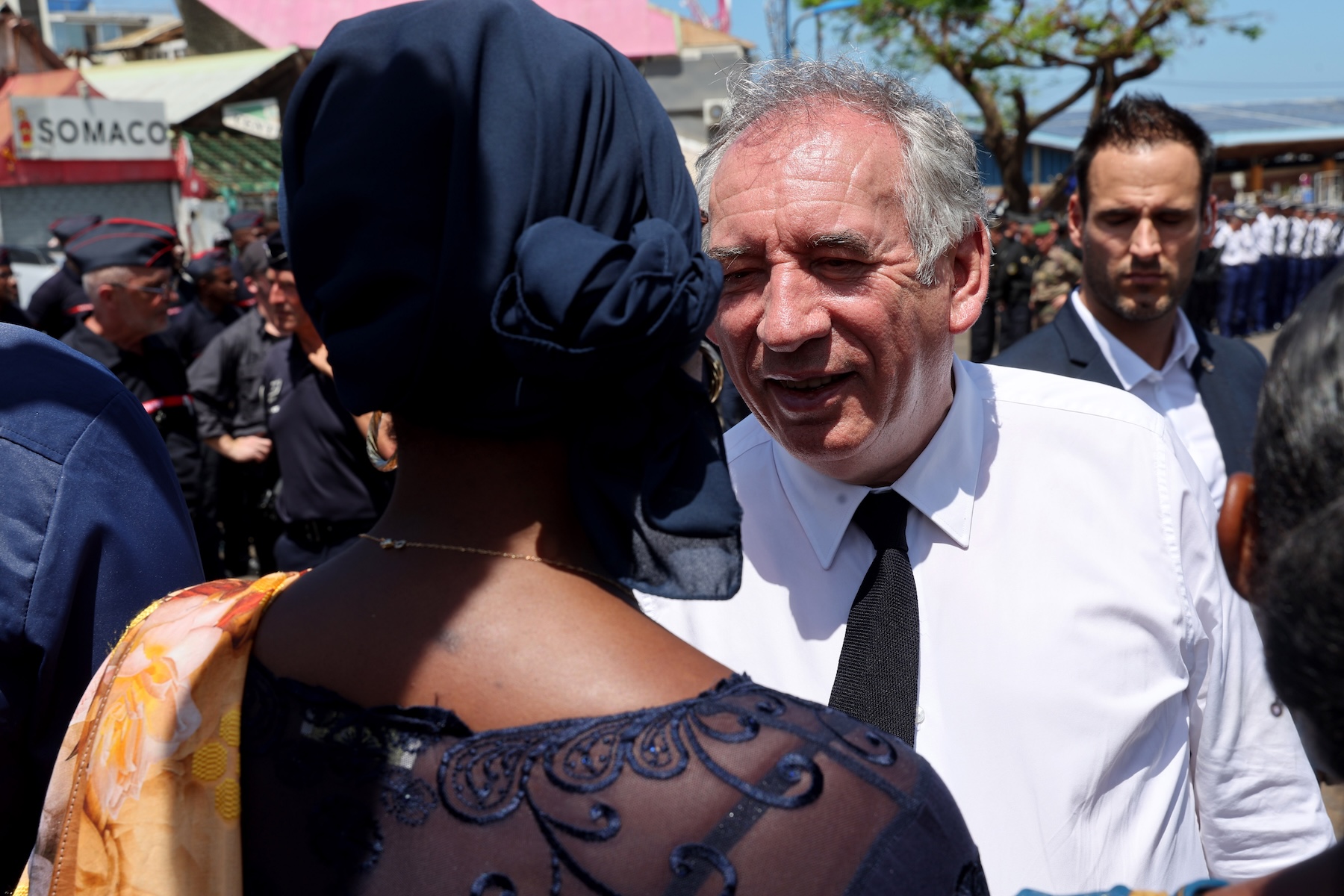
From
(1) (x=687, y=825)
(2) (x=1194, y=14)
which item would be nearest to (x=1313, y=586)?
(1) (x=687, y=825)

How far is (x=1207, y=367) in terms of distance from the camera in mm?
3553

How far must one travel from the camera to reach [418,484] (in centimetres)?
118

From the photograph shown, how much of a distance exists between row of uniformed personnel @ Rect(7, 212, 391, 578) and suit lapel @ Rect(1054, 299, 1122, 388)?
267 cm

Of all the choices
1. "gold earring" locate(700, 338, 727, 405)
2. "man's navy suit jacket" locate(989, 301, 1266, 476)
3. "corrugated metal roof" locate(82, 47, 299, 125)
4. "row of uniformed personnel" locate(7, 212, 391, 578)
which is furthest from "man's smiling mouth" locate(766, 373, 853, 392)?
"corrugated metal roof" locate(82, 47, 299, 125)

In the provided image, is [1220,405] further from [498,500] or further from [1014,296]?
[1014,296]

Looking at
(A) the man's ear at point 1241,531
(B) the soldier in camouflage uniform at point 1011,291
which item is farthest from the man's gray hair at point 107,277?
(B) the soldier in camouflage uniform at point 1011,291

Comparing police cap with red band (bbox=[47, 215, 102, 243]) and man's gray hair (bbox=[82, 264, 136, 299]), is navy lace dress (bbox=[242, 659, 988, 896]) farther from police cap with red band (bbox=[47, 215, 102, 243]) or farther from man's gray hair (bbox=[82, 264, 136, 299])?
police cap with red band (bbox=[47, 215, 102, 243])

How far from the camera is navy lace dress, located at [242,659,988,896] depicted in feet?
3.22

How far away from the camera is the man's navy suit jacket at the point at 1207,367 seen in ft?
11.1

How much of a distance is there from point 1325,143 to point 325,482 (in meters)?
39.8

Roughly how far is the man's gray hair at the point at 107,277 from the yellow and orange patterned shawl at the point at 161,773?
193 inches

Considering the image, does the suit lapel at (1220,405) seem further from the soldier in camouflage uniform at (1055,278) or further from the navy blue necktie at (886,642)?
the soldier in camouflage uniform at (1055,278)

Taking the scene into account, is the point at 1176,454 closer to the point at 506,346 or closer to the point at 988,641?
the point at 988,641

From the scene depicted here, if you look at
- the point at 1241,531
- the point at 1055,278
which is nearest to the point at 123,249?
the point at 1241,531
